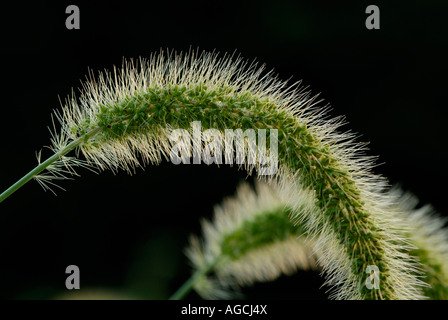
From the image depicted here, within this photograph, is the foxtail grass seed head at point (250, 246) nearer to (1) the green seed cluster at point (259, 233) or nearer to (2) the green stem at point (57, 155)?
(1) the green seed cluster at point (259, 233)

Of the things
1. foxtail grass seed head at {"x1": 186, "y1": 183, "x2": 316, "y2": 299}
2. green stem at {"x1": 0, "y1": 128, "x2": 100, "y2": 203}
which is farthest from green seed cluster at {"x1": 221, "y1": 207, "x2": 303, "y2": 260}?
green stem at {"x1": 0, "y1": 128, "x2": 100, "y2": 203}

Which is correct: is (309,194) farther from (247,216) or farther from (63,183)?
(63,183)

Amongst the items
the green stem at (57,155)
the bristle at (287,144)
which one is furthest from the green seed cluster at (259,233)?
the green stem at (57,155)

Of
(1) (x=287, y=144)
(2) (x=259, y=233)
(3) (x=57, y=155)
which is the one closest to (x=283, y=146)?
(1) (x=287, y=144)

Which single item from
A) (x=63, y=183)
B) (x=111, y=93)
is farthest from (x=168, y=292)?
(x=111, y=93)

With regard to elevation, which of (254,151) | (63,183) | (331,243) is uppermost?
(63,183)

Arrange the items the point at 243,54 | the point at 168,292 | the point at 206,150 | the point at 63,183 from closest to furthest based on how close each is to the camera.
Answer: the point at 206,150
the point at 168,292
the point at 63,183
the point at 243,54

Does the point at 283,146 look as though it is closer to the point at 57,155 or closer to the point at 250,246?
the point at 57,155

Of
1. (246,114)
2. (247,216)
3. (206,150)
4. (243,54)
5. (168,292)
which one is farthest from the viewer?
(243,54)

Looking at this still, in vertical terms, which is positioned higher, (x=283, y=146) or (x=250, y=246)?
(x=283, y=146)
